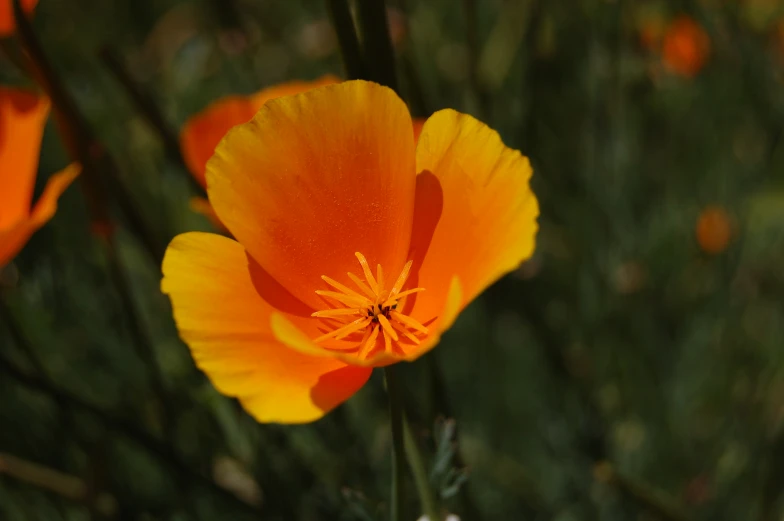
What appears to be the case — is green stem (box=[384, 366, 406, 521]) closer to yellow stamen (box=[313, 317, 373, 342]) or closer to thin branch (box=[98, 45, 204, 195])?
yellow stamen (box=[313, 317, 373, 342])

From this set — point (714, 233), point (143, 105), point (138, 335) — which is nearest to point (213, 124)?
point (143, 105)

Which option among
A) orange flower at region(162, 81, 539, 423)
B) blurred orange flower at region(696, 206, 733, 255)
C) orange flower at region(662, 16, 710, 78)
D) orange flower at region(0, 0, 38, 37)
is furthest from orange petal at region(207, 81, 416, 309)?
orange flower at region(662, 16, 710, 78)

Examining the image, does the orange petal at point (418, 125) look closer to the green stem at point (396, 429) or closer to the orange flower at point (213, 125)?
the orange flower at point (213, 125)

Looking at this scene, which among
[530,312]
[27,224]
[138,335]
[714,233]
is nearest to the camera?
[27,224]

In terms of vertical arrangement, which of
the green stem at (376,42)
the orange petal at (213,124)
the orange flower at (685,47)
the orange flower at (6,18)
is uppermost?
the orange flower at (6,18)

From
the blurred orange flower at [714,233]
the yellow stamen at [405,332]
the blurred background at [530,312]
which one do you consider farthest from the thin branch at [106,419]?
the blurred orange flower at [714,233]

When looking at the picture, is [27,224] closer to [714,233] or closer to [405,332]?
[405,332]

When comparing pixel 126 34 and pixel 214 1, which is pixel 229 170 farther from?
pixel 126 34
